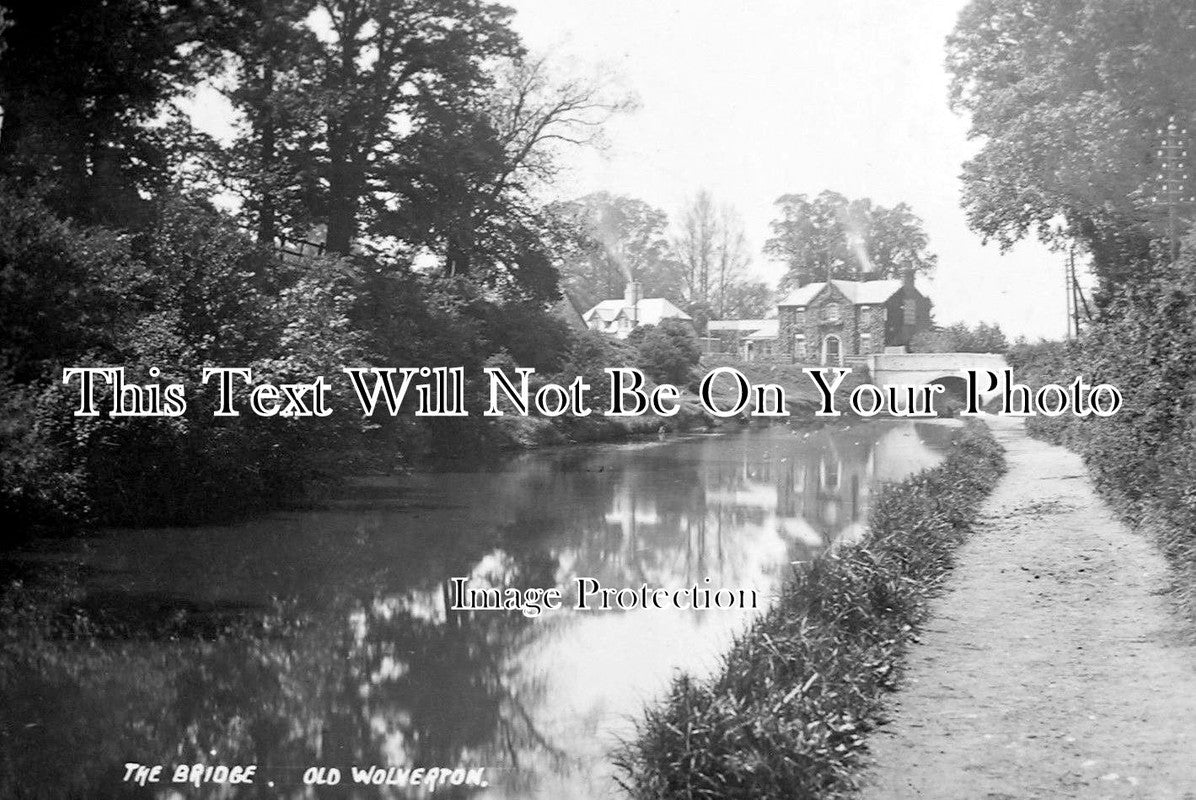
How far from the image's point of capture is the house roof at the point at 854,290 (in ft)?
27.4

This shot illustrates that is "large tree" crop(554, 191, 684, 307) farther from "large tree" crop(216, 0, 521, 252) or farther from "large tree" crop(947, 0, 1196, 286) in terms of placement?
"large tree" crop(947, 0, 1196, 286)

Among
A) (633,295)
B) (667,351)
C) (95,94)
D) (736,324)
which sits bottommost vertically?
(667,351)

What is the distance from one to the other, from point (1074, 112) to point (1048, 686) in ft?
18.1

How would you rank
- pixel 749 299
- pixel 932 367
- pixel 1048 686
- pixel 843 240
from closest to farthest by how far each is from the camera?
pixel 1048 686 < pixel 843 240 < pixel 749 299 < pixel 932 367

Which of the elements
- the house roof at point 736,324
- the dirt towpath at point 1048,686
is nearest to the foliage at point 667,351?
the house roof at point 736,324

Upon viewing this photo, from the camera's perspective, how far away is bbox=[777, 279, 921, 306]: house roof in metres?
8.34

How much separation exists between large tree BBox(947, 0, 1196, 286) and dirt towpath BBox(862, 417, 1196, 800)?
8.00 feet

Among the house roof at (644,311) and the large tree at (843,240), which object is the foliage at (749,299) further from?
the house roof at (644,311)

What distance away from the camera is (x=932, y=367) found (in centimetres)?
857

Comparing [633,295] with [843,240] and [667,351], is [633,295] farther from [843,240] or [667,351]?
[843,240]

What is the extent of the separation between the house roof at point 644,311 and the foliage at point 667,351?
48 mm

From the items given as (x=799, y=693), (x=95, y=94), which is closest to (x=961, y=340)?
(x=799, y=693)

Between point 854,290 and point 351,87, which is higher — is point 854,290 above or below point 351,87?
below

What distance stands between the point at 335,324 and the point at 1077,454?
29.7ft
